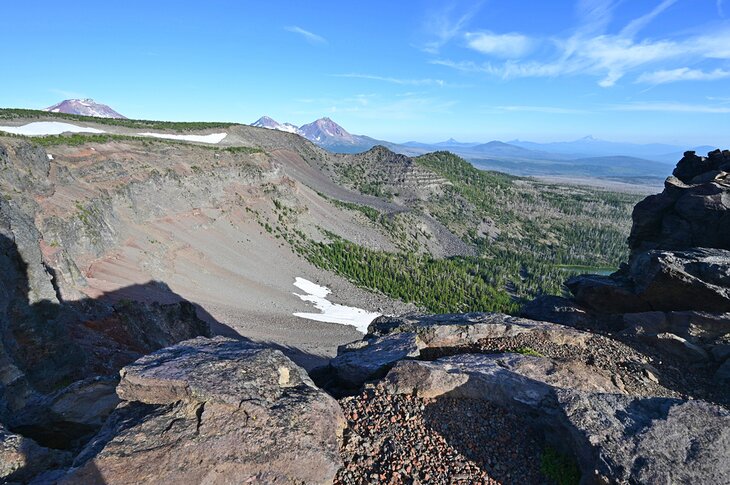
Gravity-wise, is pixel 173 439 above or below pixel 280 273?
above

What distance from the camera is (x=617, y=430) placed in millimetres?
9672

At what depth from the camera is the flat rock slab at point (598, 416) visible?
28.6 ft

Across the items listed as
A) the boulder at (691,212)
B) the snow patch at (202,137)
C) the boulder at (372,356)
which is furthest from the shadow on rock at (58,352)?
the snow patch at (202,137)

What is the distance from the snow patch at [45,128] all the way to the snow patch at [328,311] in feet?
186

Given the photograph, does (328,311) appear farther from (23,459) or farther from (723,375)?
(23,459)

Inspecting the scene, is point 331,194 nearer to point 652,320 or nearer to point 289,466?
point 652,320

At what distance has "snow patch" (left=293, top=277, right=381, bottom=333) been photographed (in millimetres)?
52125

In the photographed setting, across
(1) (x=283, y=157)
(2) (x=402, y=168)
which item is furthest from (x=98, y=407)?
(2) (x=402, y=168)

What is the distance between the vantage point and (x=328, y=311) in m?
55.3

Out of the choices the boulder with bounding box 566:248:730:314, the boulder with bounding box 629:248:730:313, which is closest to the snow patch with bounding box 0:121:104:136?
the boulder with bounding box 566:248:730:314

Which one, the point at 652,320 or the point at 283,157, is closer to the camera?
the point at 652,320

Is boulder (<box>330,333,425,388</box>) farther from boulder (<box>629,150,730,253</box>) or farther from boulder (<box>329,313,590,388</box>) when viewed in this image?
boulder (<box>629,150,730,253</box>)

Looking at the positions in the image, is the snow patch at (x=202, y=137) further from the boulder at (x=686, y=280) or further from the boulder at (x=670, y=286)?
the boulder at (x=686, y=280)

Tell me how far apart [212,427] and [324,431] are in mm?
2563
